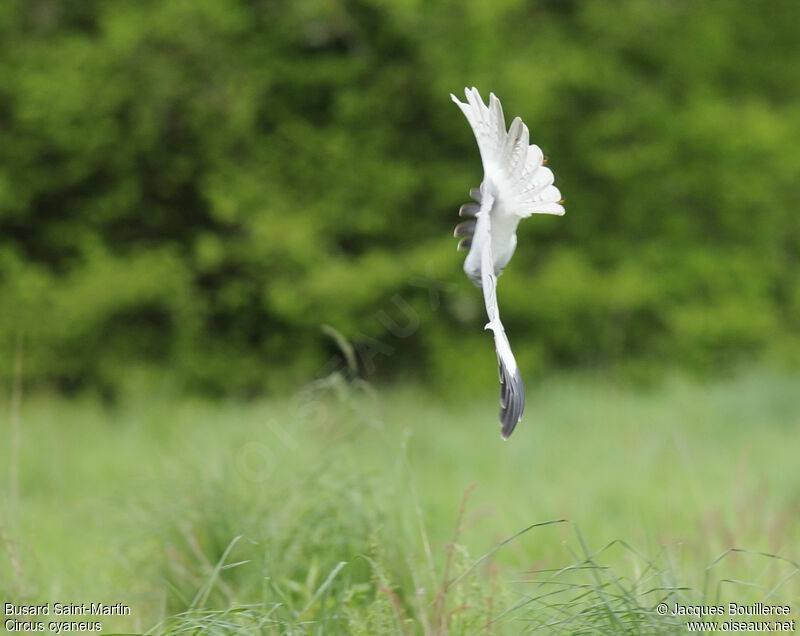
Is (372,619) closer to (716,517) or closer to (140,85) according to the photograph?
(716,517)

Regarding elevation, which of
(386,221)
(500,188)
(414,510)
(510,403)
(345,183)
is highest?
(345,183)

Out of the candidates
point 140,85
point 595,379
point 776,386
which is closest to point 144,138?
point 140,85

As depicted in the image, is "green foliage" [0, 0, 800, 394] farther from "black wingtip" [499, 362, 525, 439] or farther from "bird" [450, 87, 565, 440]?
"black wingtip" [499, 362, 525, 439]

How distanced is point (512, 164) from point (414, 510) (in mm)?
1368

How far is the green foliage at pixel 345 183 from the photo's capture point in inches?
229

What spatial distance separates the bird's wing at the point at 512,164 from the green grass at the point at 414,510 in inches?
24.2

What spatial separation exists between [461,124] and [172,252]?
6.51 ft

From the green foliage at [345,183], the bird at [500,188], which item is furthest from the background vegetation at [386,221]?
the bird at [500,188]

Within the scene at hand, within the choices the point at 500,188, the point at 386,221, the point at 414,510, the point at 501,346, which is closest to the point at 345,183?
the point at 386,221

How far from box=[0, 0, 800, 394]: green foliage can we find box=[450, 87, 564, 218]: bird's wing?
13.8 feet

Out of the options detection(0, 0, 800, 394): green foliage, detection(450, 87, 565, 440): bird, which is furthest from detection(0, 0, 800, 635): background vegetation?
detection(450, 87, 565, 440): bird

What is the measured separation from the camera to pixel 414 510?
2.61m

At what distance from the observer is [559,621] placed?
169cm

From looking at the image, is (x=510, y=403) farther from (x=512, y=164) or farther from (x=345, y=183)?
(x=345, y=183)
